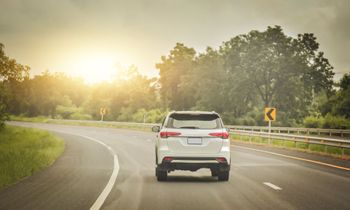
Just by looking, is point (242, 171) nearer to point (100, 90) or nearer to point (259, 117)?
point (259, 117)

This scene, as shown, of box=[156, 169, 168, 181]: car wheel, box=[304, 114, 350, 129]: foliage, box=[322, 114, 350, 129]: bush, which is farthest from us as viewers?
box=[304, 114, 350, 129]: foliage

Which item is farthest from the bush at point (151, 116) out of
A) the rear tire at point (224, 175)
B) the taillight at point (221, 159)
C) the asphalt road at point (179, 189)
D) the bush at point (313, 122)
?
the taillight at point (221, 159)

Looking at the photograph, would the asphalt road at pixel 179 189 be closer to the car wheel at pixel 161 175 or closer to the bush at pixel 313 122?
the car wheel at pixel 161 175

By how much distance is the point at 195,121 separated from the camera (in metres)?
12.2

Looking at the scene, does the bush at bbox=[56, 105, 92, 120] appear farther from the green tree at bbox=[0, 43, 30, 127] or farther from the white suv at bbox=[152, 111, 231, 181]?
the white suv at bbox=[152, 111, 231, 181]

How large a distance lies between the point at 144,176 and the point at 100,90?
310ft

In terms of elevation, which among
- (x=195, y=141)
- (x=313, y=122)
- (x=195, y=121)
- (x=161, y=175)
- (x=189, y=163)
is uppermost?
(x=313, y=122)

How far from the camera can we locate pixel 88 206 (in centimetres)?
841

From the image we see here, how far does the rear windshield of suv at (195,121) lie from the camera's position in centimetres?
1205

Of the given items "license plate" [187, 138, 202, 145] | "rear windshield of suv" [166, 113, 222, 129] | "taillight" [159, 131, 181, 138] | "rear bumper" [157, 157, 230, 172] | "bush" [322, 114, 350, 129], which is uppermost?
"bush" [322, 114, 350, 129]

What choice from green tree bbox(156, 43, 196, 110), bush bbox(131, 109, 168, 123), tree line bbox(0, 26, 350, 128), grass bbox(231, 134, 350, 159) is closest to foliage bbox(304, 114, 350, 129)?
tree line bbox(0, 26, 350, 128)

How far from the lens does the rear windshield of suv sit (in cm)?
1205

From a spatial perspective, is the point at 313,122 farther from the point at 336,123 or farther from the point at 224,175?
the point at 224,175

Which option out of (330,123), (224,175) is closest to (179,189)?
(224,175)
